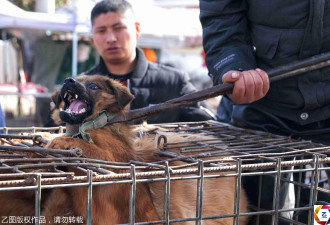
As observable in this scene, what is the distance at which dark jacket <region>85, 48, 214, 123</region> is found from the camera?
3.37 metres

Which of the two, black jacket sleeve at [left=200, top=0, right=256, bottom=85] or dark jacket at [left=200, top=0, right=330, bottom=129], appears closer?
dark jacket at [left=200, top=0, right=330, bottom=129]

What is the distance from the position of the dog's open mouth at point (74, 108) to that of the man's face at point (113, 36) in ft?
6.28

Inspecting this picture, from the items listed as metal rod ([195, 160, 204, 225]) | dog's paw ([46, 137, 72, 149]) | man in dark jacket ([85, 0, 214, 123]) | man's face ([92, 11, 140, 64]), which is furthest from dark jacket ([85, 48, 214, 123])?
metal rod ([195, 160, 204, 225])

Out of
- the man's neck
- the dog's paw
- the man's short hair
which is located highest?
the man's short hair

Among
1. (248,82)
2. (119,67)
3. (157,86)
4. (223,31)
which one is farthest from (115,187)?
(119,67)

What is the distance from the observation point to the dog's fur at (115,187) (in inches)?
55.4

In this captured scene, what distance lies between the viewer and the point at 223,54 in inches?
85.0

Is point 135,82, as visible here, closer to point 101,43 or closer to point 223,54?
point 101,43

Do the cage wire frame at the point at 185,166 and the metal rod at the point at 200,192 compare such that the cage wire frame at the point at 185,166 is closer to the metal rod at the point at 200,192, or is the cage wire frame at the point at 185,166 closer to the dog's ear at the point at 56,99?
the metal rod at the point at 200,192

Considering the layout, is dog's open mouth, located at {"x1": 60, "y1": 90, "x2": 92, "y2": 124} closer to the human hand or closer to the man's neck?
the human hand

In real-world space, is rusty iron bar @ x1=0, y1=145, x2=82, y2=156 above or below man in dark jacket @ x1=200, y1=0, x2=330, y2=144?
below

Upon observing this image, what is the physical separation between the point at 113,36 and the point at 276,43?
1814 millimetres

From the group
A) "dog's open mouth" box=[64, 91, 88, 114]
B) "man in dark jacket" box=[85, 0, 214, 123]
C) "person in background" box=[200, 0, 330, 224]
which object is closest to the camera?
"dog's open mouth" box=[64, 91, 88, 114]

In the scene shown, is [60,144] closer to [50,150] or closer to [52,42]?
[50,150]
